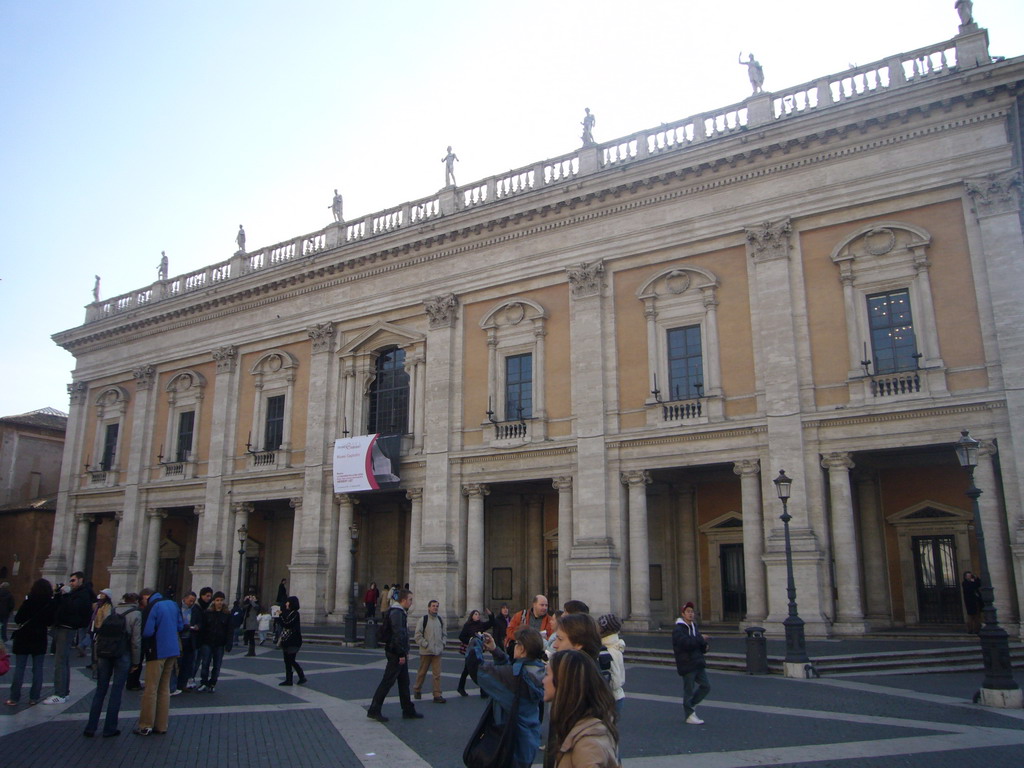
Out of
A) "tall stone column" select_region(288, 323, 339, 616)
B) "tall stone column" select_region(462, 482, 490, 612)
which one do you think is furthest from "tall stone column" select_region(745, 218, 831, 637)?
"tall stone column" select_region(288, 323, 339, 616)

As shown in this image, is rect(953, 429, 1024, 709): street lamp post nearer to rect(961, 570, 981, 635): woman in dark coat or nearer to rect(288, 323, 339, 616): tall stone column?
rect(961, 570, 981, 635): woman in dark coat

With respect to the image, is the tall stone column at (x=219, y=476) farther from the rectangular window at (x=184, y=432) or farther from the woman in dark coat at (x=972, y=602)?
the woman in dark coat at (x=972, y=602)

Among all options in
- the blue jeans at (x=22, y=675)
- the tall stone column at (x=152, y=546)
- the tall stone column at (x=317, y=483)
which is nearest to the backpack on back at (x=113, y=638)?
the blue jeans at (x=22, y=675)

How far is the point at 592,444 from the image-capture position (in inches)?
954

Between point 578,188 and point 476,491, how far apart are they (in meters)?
9.94

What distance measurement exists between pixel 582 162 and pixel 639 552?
12.0 metres

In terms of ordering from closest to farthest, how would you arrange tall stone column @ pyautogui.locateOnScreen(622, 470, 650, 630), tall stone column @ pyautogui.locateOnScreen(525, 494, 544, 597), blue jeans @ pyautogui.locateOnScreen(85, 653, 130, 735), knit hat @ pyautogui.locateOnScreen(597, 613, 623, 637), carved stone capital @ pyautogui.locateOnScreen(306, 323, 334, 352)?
knit hat @ pyautogui.locateOnScreen(597, 613, 623, 637) < blue jeans @ pyautogui.locateOnScreen(85, 653, 130, 735) < tall stone column @ pyautogui.locateOnScreen(622, 470, 650, 630) < tall stone column @ pyautogui.locateOnScreen(525, 494, 544, 597) < carved stone capital @ pyautogui.locateOnScreen(306, 323, 334, 352)

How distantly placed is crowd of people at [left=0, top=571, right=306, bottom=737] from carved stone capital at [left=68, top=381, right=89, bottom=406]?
27.5 meters

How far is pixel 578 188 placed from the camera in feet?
83.8

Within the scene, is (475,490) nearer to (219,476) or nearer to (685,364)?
(685,364)

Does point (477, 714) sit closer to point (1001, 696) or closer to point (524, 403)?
point (1001, 696)

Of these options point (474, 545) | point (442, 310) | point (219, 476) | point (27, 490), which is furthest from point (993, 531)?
point (27, 490)

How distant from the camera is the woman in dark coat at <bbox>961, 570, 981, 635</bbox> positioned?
19406mm

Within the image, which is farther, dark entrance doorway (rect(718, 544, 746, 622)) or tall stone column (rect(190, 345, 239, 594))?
tall stone column (rect(190, 345, 239, 594))
